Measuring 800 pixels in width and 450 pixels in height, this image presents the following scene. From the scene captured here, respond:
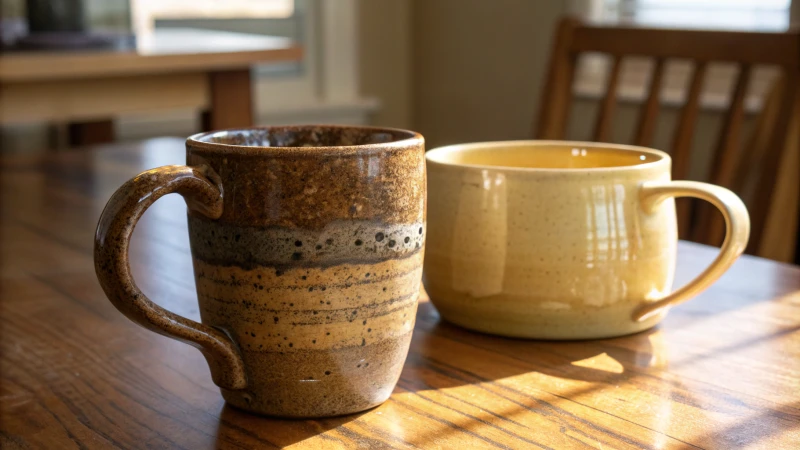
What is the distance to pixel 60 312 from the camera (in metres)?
0.58

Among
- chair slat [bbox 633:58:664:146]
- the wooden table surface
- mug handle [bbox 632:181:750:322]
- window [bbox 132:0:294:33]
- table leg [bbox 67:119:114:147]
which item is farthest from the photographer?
window [bbox 132:0:294:33]

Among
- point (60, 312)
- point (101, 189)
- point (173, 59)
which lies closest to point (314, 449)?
point (60, 312)

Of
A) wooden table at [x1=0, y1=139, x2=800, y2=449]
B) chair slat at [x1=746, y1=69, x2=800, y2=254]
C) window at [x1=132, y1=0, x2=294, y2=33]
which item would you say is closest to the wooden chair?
chair slat at [x1=746, y1=69, x2=800, y2=254]

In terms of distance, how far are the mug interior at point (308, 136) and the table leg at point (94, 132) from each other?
1.63m

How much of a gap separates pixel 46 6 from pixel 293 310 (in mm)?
1457

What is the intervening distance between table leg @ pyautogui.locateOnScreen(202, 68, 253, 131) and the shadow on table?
46.5 inches

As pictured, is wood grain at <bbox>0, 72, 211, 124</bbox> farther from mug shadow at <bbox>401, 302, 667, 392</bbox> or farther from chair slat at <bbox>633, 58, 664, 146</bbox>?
mug shadow at <bbox>401, 302, 667, 392</bbox>

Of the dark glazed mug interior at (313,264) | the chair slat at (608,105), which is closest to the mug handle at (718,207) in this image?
the dark glazed mug interior at (313,264)

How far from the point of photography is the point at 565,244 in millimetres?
472

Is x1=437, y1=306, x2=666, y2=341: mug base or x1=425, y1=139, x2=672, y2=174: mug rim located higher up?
x1=425, y1=139, x2=672, y2=174: mug rim

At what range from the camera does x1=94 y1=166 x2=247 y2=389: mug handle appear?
346mm

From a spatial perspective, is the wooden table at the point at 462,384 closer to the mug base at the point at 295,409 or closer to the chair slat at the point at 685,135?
the mug base at the point at 295,409

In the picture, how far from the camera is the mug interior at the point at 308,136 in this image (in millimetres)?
429

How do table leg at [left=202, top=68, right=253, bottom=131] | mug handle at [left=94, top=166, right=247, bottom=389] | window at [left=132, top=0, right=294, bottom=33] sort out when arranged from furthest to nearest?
window at [left=132, top=0, right=294, bottom=33] → table leg at [left=202, top=68, right=253, bottom=131] → mug handle at [left=94, top=166, right=247, bottom=389]
